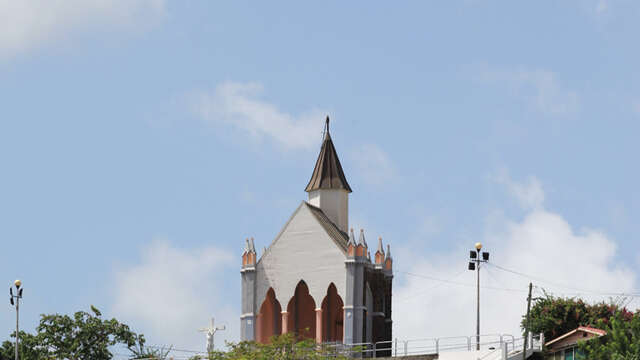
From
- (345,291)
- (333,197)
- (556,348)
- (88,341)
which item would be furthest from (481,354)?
(88,341)

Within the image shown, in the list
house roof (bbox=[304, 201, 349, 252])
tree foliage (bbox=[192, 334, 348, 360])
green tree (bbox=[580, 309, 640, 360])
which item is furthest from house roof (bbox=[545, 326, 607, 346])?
house roof (bbox=[304, 201, 349, 252])

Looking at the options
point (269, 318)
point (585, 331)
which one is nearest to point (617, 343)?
point (585, 331)

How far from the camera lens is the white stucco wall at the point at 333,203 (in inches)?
2970

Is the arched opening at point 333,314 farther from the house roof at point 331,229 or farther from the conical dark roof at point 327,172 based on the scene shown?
the conical dark roof at point 327,172

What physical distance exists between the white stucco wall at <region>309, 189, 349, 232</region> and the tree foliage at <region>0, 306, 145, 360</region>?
14161 millimetres

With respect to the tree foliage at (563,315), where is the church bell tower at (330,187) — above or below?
above

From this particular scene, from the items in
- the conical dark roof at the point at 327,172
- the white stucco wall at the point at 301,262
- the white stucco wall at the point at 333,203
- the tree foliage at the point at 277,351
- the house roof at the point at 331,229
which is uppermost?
the conical dark roof at the point at 327,172

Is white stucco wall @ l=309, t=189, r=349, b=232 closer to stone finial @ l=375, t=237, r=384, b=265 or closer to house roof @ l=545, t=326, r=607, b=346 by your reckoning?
stone finial @ l=375, t=237, r=384, b=265

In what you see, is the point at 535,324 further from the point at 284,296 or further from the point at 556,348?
the point at 284,296

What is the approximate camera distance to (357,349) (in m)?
67.6

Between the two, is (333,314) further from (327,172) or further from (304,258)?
(327,172)

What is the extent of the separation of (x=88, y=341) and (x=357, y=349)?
18796 millimetres

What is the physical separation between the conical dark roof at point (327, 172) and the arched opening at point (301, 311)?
20.6 feet

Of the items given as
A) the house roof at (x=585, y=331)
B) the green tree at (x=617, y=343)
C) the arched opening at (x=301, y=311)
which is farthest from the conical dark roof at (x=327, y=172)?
the green tree at (x=617, y=343)
